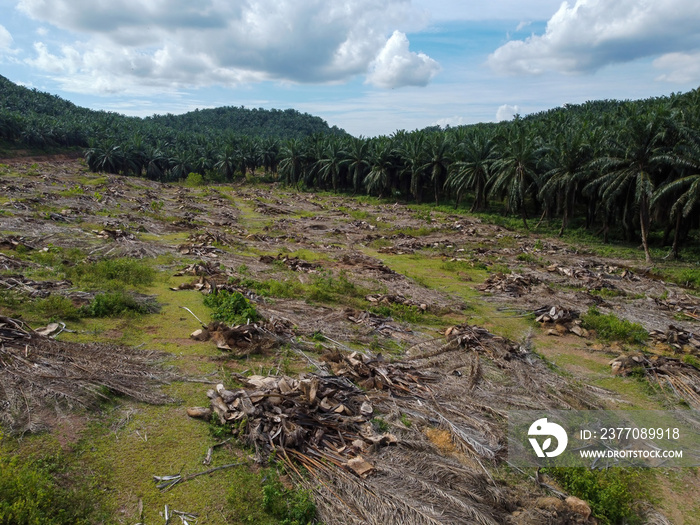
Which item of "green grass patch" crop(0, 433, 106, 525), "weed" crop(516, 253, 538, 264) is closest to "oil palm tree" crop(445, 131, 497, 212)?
"weed" crop(516, 253, 538, 264)

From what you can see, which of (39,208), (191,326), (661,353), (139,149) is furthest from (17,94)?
(661,353)

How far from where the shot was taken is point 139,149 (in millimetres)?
68000

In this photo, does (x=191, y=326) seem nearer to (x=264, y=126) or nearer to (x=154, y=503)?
(x=154, y=503)

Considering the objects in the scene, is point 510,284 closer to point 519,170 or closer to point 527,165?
point 519,170

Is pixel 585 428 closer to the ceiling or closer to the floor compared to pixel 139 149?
closer to the floor

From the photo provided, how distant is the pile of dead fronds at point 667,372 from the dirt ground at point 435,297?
11.2 inches

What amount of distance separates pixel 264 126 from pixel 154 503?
173 meters

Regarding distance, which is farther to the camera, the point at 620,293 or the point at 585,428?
the point at 620,293

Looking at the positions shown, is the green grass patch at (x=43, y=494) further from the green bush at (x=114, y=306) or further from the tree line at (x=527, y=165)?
the tree line at (x=527, y=165)

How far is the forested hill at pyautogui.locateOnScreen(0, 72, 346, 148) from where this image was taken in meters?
73.1

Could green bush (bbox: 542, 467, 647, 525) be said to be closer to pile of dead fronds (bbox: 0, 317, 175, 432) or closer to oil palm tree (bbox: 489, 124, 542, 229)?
pile of dead fronds (bbox: 0, 317, 175, 432)

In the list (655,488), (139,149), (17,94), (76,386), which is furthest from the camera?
(17,94)

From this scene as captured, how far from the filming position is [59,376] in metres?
7.07

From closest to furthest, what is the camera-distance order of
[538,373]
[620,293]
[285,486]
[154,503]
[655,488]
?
1. [154,503]
2. [285,486]
3. [655,488]
4. [538,373]
5. [620,293]
